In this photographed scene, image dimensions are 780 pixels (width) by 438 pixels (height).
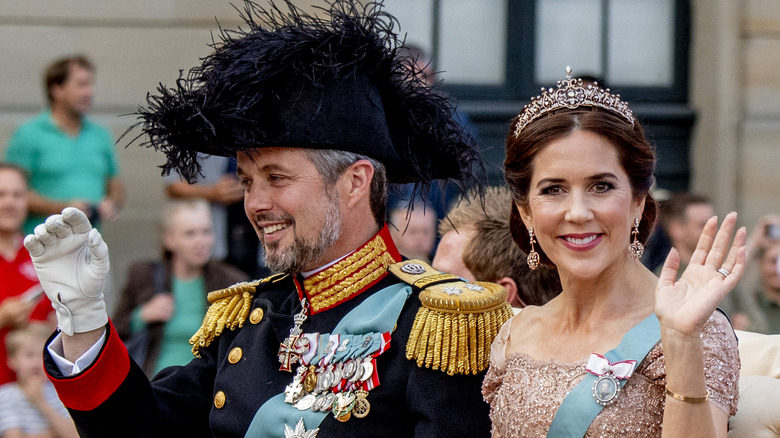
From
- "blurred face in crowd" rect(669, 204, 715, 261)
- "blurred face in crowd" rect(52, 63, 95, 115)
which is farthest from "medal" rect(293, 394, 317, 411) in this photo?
"blurred face in crowd" rect(52, 63, 95, 115)

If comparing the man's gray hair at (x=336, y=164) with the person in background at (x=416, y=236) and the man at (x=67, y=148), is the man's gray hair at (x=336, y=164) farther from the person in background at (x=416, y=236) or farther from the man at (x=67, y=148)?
the man at (x=67, y=148)

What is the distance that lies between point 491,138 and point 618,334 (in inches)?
177

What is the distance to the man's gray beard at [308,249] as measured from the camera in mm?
2934

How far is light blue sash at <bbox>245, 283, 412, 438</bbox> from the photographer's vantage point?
9.23ft

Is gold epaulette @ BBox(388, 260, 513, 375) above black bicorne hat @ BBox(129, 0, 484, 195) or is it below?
below

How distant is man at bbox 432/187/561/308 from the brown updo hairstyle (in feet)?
1.82

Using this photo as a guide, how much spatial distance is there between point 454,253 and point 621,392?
1.34 m

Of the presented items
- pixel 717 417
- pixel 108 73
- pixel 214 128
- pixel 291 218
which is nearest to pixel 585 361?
pixel 717 417

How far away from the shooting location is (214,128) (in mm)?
2887

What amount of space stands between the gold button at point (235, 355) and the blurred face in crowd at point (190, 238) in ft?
6.36

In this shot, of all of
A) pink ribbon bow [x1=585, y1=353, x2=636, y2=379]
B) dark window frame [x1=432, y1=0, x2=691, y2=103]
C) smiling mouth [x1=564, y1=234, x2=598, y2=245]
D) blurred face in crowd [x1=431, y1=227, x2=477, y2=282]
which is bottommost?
pink ribbon bow [x1=585, y1=353, x2=636, y2=379]

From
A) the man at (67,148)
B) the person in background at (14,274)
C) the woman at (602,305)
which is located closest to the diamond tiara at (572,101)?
→ the woman at (602,305)

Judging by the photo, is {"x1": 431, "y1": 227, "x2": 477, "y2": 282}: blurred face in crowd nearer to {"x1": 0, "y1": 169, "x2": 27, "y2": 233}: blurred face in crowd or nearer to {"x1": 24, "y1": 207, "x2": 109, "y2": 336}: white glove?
{"x1": 24, "y1": 207, "x2": 109, "y2": 336}: white glove

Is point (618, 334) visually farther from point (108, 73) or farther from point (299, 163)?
point (108, 73)
